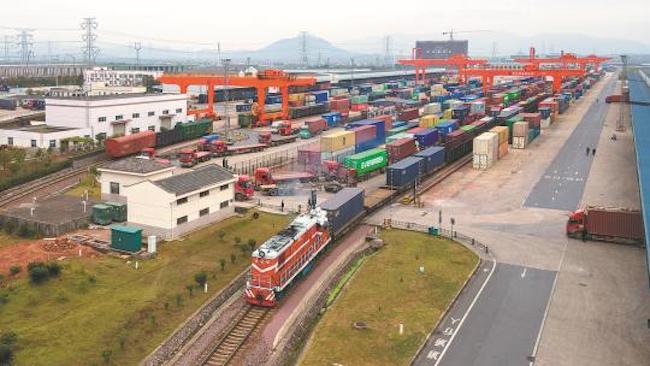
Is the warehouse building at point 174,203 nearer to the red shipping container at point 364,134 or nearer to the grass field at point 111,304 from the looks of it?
the grass field at point 111,304

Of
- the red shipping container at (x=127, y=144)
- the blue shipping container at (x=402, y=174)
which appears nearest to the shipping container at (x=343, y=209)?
the blue shipping container at (x=402, y=174)

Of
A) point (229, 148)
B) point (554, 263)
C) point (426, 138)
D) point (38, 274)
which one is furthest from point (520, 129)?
point (38, 274)

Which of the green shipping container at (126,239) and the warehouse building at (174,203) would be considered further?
the warehouse building at (174,203)

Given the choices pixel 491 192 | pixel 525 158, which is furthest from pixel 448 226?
pixel 525 158

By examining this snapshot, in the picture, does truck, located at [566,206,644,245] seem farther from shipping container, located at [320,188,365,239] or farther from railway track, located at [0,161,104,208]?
railway track, located at [0,161,104,208]

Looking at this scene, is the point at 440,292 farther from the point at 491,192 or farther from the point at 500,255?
the point at 491,192

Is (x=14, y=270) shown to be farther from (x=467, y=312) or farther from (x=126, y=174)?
(x=467, y=312)
